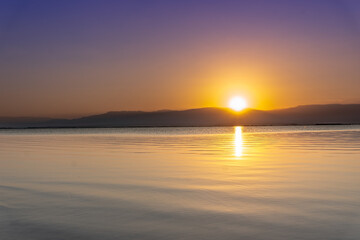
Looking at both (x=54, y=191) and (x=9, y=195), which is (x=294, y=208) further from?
(x=9, y=195)

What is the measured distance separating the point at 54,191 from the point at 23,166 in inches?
311

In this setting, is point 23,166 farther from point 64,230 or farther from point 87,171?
point 64,230

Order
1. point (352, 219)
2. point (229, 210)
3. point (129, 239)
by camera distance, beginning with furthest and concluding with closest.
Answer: point (229, 210) → point (352, 219) → point (129, 239)

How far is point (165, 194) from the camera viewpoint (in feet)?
38.6

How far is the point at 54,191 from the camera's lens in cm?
1255

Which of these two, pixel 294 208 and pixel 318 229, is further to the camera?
pixel 294 208

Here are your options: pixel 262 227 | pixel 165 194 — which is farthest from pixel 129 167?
pixel 262 227

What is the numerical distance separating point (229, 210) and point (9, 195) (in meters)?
6.67

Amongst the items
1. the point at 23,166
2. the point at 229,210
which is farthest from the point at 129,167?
the point at 229,210

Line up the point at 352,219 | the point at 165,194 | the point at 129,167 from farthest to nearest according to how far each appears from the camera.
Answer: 1. the point at 129,167
2. the point at 165,194
3. the point at 352,219

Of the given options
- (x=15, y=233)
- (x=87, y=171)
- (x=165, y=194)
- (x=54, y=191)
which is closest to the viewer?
(x=15, y=233)

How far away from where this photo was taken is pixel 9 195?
11961 mm

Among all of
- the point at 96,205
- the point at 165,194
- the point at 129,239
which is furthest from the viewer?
the point at 165,194

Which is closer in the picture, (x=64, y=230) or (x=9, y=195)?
(x=64, y=230)
